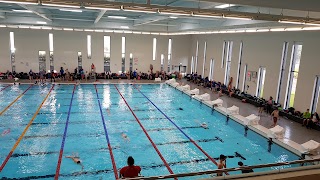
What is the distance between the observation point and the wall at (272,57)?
1412 centimetres

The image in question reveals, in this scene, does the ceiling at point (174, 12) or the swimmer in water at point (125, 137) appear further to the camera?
the swimmer in water at point (125, 137)

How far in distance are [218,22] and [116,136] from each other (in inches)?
442

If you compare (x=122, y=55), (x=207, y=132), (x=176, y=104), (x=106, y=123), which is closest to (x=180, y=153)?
(x=207, y=132)

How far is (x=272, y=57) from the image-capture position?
56.3ft

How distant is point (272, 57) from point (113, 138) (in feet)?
39.3

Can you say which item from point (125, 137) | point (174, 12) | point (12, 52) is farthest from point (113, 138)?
point (12, 52)

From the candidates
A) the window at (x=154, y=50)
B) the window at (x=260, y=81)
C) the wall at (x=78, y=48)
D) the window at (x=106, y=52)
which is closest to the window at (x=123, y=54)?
the wall at (x=78, y=48)

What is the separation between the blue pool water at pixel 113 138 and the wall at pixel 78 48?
9045 millimetres

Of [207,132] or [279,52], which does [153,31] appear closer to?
[279,52]

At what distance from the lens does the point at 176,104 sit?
17766 millimetres

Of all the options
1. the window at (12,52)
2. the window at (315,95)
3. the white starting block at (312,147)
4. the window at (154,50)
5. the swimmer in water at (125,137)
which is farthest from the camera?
the window at (154,50)

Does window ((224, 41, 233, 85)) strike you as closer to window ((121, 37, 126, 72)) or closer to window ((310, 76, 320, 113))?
window ((310, 76, 320, 113))

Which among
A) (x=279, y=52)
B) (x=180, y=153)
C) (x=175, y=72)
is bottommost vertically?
(x=180, y=153)

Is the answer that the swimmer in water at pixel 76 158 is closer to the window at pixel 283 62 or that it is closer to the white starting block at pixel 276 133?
the white starting block at pixel 276 133
